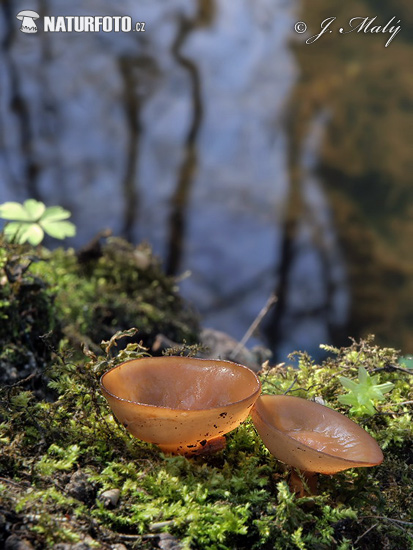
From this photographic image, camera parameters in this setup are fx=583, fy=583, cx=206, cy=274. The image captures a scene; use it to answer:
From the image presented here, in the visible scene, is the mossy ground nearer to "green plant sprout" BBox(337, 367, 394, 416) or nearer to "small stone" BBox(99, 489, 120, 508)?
"small stone" BBox(99, 489, 120, 508)

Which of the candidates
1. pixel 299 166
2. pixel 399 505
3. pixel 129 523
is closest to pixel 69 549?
pixel 129 523

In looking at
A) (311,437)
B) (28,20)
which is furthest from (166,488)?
(28,20)

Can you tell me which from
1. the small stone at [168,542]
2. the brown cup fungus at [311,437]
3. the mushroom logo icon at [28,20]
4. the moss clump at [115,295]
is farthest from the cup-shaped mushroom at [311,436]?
the mushroom logo icon at [28,20]

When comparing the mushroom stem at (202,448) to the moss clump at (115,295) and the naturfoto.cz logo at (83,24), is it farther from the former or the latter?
the naturfoto.cz logo at (83,24)

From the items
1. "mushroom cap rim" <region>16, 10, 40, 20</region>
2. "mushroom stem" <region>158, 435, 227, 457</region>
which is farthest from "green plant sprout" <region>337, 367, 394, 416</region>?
"mushroom cap rim" <region>16, 10, 40, 20</region>

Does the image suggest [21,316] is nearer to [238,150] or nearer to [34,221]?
[34,221]

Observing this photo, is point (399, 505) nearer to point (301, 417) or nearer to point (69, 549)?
point (301, 417)

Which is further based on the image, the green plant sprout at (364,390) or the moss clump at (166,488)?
the green plant sprout at (364,390)
